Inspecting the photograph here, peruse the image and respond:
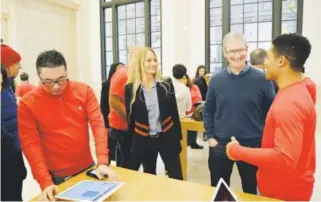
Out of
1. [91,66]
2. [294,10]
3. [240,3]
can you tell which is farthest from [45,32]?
[294,10]

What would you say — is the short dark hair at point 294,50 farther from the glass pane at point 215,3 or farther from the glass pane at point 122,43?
the glass pane at point 122,43

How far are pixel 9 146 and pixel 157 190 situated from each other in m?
0.97

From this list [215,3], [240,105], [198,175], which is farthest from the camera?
[215,3]

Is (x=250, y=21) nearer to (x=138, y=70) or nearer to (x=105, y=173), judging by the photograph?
(x=138, y=70)

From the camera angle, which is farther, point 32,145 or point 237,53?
A: point 237,53

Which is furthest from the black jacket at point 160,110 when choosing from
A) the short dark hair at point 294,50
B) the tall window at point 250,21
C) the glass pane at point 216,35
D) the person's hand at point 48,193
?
the glass pane at point 216,35

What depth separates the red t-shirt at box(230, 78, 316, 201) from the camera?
1084 millimetres

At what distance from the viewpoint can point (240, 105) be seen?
1829 millimetres

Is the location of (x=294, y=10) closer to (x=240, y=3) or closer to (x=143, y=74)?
(x=240, y=3)

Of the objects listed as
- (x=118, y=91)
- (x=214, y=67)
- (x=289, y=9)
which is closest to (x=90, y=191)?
(x=118, y=91)

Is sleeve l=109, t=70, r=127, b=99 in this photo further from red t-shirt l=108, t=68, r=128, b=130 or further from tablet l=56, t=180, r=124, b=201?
tablet l=56, t=180, r=124, b=201

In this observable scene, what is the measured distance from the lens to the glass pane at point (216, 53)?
250 inches

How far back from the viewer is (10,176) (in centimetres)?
175

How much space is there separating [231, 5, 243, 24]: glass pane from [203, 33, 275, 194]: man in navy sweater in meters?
4.66
